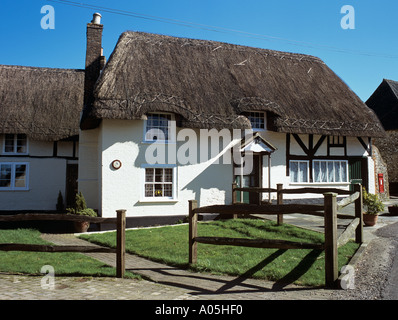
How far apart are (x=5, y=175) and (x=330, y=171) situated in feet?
56.9

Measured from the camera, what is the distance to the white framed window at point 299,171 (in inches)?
634

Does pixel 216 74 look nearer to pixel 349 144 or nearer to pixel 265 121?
pixel 265 121

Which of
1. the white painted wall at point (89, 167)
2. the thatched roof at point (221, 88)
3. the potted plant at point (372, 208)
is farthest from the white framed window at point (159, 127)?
the potted plant at point (372, 208)

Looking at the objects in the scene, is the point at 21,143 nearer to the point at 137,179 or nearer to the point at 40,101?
the point at 40,101

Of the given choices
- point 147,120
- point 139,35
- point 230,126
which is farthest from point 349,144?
point 139,35

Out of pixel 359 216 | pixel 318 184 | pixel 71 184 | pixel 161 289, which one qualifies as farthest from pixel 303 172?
pixel 71 184

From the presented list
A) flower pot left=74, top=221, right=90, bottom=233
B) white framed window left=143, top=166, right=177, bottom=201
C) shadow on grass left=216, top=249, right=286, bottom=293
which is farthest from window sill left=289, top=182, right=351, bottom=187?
flower pot left=74, top=221, right=90, bottom=233

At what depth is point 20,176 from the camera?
1897 cm

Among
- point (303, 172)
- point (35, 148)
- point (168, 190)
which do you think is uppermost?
point (35, 148)

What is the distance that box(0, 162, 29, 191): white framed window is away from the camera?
1879cm

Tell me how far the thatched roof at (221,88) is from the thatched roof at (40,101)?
13.6 ft

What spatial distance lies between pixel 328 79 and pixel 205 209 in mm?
15669

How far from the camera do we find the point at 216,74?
16641 millimetres

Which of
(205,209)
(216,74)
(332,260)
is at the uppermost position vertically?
(216,74)
